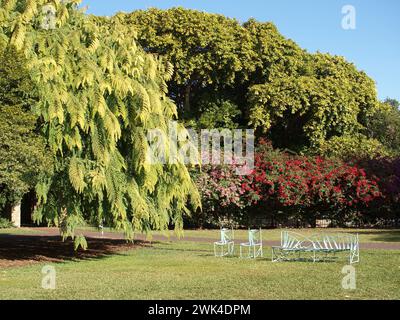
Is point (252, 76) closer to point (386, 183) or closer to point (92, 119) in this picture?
point (386, 183)

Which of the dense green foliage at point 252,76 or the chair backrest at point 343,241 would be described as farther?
the dense green foliage at point 252,76

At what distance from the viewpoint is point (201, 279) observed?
12180 mm

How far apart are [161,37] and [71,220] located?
2020 centimetres

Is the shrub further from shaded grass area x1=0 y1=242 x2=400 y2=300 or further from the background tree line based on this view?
shaded grass area x1=0 y1=242 x2=400 y2=300

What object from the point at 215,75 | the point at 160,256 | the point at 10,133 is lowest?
the point at 160,256

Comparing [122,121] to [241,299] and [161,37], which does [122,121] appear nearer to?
[241,299]

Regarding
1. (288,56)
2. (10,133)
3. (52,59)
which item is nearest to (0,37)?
(52,59)

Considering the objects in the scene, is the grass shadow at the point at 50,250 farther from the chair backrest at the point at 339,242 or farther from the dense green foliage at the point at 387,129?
the dense green foliage at the point at 387,129

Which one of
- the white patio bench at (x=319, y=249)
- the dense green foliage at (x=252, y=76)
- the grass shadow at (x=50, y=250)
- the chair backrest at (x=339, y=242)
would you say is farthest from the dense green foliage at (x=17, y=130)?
the dense green foliage at (x=252, y=76)

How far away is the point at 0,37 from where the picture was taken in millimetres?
14273

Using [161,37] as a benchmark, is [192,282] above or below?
below

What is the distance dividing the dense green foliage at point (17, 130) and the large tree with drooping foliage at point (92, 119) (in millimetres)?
294

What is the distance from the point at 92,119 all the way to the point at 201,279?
4.83m

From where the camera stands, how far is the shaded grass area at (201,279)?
1020 cm
